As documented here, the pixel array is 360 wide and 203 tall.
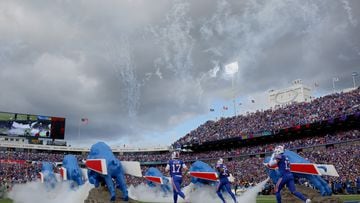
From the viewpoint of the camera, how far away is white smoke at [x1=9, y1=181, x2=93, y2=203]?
56.3 feet

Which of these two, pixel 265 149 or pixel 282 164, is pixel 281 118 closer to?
pixel 265 149

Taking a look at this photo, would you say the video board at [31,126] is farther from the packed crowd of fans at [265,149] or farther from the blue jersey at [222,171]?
the blue jersey at [222,171]

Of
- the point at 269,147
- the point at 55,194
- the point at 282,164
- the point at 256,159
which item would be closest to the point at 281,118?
the point at 269,147

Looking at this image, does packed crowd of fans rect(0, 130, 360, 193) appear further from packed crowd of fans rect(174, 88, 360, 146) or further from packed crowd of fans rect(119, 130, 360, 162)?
packed crowd of fans rect(174, 88, 360, 146)

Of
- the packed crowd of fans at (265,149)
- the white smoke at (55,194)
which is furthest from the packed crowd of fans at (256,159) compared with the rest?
the white smoke at (55,194)

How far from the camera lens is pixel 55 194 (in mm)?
21469

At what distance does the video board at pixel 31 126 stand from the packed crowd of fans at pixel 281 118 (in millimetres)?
23454

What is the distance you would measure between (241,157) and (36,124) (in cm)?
3824

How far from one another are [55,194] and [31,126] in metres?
48.3

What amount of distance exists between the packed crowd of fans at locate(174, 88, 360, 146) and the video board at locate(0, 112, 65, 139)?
23.5m

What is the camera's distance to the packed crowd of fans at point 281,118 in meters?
48.2

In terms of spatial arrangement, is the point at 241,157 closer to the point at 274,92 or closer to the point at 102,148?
the point at 274,92

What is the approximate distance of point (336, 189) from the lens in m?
30.5

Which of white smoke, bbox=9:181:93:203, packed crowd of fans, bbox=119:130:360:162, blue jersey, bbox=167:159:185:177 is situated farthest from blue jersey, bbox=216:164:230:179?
packed crowd of fans, bbox=119:130:360:162
